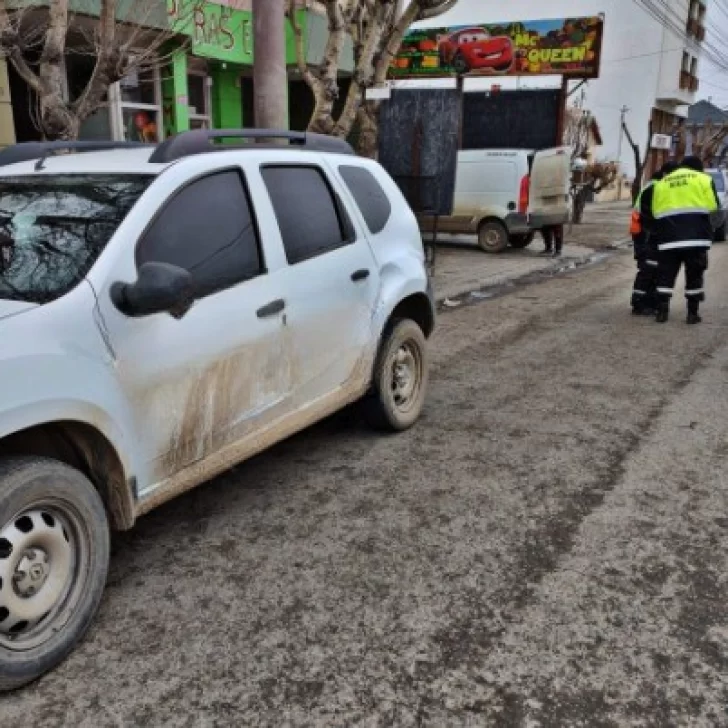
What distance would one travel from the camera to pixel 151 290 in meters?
2.78

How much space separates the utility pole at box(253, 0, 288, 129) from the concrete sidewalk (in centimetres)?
370

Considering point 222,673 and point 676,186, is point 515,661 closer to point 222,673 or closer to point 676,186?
point 222,673

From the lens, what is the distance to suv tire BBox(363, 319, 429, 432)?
15.5ft

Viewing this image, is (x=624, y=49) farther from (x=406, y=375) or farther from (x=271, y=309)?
(x=271, y=309)

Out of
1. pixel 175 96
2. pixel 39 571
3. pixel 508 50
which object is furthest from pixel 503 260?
pixel 39 571

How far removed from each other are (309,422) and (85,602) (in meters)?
1.56

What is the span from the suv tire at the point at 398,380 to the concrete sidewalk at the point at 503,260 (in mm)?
5197

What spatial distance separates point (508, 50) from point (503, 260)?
10.1 meters

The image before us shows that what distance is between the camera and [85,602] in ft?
8.99

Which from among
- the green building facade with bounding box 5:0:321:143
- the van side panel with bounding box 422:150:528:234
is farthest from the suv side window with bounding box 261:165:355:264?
the van side panel with bounding box 422:150:528:234

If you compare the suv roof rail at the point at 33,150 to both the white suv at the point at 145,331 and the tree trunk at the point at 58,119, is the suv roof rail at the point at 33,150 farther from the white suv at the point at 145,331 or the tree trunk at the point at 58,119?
the tree trunk at the point at 58,119

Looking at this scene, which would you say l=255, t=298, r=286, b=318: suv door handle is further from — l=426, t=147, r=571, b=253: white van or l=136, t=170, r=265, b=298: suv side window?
l=426, t=147, r=571, b=253: white van

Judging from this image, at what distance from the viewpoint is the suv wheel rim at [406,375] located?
498cm

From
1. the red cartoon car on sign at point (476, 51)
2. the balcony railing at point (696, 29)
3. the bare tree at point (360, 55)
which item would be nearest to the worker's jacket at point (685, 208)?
the bare tree at point (360, 55)
